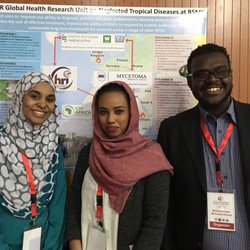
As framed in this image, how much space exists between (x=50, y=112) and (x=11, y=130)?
0.21 meters

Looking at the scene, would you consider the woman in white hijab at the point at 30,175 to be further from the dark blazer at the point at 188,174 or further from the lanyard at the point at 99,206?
the dark blazer at the point at 188,174

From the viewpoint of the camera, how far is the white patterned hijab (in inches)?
59.1

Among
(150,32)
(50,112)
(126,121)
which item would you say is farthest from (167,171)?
(150,32)

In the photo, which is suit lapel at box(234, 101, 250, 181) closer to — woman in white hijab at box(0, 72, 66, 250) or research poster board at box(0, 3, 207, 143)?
research poster board at box(0, 3, 207, 143)

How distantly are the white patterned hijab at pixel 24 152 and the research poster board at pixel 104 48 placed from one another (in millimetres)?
418

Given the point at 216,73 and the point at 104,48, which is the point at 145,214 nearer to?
the point at 216,73

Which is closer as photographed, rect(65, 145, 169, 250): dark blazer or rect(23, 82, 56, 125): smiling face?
rect(65, 145, 169, 250): dark blazer

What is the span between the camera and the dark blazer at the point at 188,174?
146cm

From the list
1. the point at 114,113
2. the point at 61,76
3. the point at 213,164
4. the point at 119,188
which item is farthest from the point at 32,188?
the point at 213,164

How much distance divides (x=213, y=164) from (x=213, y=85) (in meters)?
0.38

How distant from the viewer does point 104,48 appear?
6.48 feet

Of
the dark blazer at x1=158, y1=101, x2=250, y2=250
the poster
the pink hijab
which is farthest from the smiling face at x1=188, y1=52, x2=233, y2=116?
the poster

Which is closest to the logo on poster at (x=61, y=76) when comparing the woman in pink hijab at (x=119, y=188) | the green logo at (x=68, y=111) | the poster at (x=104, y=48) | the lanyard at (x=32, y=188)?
the poster at (x=104, y=48)

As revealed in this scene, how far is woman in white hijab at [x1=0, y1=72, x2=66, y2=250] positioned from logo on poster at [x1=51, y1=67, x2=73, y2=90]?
372 millimetres
